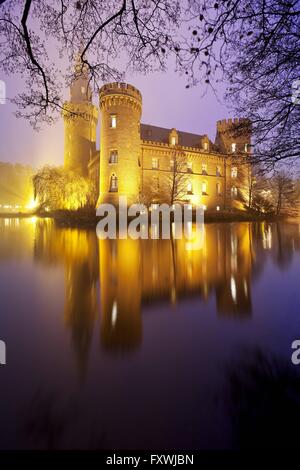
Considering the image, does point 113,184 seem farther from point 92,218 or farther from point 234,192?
point 234,192

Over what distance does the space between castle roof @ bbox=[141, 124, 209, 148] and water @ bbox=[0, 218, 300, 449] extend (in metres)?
37.6

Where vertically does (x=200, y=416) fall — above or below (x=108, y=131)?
→ below

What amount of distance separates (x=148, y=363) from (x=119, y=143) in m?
29.6

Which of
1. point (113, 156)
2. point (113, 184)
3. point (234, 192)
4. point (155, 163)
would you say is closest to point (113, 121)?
point (113, 156)

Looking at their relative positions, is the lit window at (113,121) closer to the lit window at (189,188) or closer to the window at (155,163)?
the window at (155,163)

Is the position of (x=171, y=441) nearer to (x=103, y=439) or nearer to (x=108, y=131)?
(x=103, y=439)

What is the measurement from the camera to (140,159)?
3494cm

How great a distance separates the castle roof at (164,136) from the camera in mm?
38719

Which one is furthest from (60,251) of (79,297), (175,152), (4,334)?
(175,152)

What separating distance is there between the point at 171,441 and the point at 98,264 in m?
5.76

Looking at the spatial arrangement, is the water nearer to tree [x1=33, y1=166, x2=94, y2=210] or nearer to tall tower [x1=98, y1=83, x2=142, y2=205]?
tall tower [x1=98, y1=83, x2=142, y2=205]

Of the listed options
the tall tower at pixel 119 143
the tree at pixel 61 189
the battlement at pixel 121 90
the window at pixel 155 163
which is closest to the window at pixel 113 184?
the tall tower at pixel 119 143
